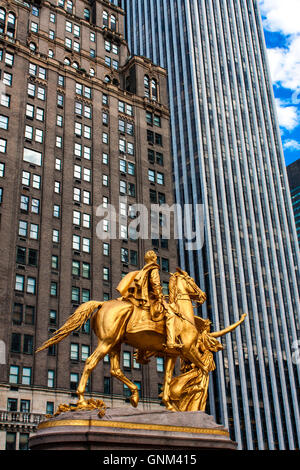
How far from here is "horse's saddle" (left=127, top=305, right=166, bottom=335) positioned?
19.0 m

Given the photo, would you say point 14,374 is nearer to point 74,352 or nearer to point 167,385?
point 74,352

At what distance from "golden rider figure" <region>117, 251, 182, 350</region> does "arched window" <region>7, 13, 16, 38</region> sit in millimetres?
59709

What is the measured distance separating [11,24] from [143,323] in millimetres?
63614

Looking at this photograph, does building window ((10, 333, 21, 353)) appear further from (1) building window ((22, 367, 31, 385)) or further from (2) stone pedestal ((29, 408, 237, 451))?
(2) stone pedestal ((29, 408, 237, 451))

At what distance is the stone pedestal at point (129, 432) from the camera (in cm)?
1555

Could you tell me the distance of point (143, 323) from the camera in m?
19.2

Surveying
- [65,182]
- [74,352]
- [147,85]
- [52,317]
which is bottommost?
[74,352]

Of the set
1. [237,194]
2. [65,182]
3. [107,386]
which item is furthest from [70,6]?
[107,386]

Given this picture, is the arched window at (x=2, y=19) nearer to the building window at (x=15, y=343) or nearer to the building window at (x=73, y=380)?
the building window at (x=15, y=343)

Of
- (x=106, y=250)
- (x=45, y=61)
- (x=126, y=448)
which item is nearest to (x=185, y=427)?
(x=126, y=448)

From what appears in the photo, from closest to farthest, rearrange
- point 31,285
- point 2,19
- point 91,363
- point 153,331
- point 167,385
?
point 91,363
point 153,331
point 167,385
point 31,285
point 2,19

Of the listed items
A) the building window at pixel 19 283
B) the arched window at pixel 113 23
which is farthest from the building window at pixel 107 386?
the arched window at pixel 113 23

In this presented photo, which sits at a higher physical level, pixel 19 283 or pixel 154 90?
pixel 154 90

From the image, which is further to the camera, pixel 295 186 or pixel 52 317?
pixel 295 186
